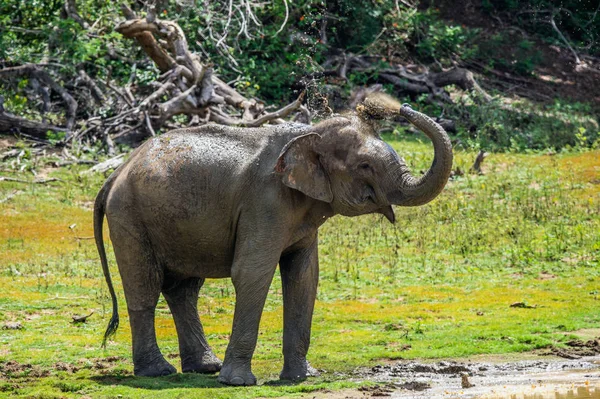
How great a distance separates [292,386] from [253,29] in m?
17.8

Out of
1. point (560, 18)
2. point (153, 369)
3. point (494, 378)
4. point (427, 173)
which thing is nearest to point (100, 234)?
point (153, 369)

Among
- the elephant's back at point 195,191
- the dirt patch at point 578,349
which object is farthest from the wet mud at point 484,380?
the elephant's back at point 195,191

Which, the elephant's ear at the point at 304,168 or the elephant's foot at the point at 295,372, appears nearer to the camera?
the elephant's ear at the point at 304,168

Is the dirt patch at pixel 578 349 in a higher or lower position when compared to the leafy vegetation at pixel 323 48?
lower

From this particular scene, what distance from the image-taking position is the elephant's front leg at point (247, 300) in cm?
1148

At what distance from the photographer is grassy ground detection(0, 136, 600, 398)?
41.8ft

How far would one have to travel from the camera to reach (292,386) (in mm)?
11391

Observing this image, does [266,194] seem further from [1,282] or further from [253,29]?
[253,29]

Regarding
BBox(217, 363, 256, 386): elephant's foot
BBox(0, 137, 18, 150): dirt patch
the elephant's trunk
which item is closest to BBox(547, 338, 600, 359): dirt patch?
the elephant's trunk

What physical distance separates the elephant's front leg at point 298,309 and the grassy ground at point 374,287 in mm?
232

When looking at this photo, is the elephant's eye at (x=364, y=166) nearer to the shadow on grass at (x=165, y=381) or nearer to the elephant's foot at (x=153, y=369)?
the shadow on grass at (x=165, y=381)

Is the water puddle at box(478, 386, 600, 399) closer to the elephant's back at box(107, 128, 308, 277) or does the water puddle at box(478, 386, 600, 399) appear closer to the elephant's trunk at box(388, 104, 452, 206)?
the elephant's trunk at box(388, 104, 452, 206)

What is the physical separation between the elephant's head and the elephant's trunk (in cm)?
1

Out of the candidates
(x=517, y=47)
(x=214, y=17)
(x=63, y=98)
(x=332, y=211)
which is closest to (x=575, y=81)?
(x=517, y=47)
